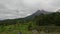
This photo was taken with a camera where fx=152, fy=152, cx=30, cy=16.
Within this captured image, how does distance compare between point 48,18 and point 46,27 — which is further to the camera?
point 48,18

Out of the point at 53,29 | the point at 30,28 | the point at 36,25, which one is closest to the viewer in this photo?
the point at 53,29

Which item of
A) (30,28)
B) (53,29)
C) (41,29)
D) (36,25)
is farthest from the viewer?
(30,28)

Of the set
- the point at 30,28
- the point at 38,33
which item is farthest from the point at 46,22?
the point at 30,28

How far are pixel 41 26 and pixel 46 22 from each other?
1.17m

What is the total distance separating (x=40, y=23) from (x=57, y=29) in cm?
341

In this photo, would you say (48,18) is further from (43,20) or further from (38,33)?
(38,33)

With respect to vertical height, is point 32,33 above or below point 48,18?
below

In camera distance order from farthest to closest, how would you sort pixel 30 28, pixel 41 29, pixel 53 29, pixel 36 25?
pixel 30 28, pixel 36 25, pixel 41 29, pixel 53 29

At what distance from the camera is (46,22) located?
25562mm

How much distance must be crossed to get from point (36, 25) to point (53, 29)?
4015mm

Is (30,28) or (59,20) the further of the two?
(30,28)

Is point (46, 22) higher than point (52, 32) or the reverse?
higher

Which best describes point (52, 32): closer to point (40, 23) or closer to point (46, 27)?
point (46, 27)

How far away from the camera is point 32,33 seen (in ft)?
90.8
